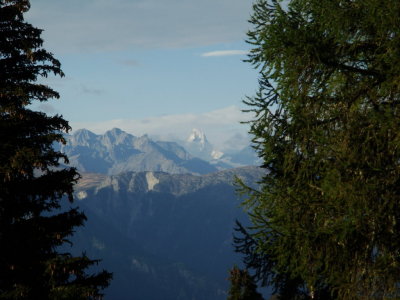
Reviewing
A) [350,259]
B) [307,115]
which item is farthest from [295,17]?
[350,259]

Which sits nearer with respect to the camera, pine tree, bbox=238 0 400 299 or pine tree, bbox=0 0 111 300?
pine tree, bbox=238 0 400 299

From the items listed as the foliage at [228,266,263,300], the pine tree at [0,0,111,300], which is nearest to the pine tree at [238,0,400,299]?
the pine tree at [0,0,111,300]

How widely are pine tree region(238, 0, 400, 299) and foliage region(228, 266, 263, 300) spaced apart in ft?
78.5

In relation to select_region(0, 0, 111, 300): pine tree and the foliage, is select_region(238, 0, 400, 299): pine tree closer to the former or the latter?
select_region(0, 0, 111, 300): pine tree

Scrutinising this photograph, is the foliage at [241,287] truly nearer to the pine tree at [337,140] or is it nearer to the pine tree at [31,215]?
the pine tree at [31,215]

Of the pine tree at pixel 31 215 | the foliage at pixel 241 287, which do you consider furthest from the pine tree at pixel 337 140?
the foliage at pixel 241 287

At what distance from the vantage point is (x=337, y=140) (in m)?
8.21

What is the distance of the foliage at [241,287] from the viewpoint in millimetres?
32062

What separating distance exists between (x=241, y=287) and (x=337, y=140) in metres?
26.2

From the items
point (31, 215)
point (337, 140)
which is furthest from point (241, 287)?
point (337, 140)

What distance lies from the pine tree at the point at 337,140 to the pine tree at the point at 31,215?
527 cm

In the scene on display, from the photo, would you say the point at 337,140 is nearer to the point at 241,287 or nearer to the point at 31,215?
the point at 31,215

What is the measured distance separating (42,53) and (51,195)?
3.81 metres

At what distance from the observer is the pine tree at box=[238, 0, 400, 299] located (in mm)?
7602
